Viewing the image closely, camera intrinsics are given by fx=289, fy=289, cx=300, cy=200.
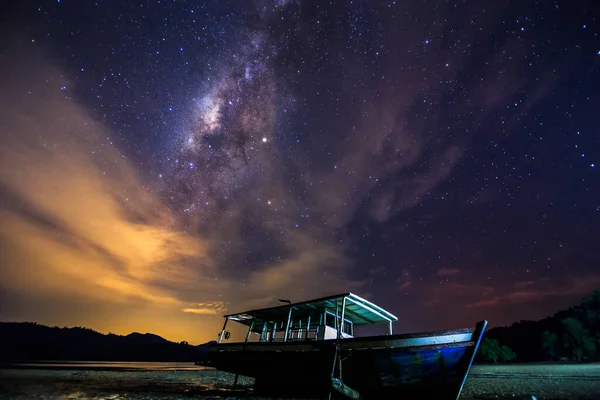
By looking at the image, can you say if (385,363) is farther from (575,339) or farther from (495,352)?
(495,352)

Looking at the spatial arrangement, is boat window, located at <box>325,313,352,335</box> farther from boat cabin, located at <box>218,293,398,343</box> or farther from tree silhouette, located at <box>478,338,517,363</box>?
tree silhouette, located at <box>478,338,517,363</box>

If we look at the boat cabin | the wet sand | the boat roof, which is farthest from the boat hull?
the wet sand

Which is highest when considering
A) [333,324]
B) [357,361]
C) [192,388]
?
[333,324]

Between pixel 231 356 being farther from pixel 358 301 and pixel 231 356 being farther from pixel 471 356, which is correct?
pixel 471 356

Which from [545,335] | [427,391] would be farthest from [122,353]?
[427,391]

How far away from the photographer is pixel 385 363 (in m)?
11.2

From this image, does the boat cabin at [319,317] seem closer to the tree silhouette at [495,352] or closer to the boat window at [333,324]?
the boat window at [333,324]

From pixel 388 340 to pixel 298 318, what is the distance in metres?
7.83

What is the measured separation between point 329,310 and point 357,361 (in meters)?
4.03

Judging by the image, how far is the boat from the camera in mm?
10680

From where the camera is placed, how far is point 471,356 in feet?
35.0

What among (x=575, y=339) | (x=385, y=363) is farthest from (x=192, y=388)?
(x=575, y=339)

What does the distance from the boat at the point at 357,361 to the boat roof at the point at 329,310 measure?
0.18ft

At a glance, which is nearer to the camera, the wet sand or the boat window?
the wet sand
